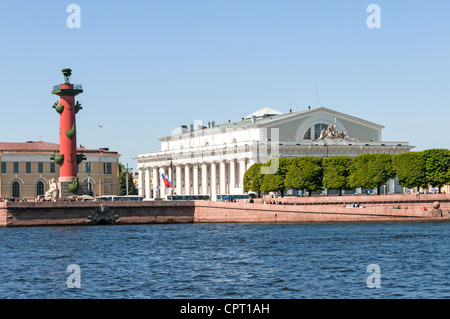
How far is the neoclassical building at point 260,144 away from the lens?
94.8 meters

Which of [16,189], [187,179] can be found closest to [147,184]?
[187,179]

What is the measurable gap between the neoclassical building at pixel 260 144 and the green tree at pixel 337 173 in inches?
458

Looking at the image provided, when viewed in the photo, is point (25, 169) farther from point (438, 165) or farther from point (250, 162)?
point (438, 165)

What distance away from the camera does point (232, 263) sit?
38.1 m

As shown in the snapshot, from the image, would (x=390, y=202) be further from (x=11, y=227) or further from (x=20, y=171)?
(x=20, y=171)

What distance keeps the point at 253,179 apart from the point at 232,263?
48.5 metres

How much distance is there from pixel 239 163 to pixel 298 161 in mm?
17189

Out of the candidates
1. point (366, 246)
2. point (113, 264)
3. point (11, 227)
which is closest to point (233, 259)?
point (113, 264)

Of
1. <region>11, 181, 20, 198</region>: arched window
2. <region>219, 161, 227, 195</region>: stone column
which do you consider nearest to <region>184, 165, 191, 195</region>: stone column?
<region>219, 161, 227, 195</region>: stone column

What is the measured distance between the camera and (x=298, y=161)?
268 feet

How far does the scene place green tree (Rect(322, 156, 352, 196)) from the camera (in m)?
79.5

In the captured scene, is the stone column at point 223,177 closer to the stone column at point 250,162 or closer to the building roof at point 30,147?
the stone column at point 250,162

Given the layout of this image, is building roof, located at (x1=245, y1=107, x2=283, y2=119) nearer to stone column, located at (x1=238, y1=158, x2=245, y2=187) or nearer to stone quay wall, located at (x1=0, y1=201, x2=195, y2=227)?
stone column, located at (x1=238, y1=158, x2=245, y2=187)

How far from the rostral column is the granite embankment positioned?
3.41 metres
